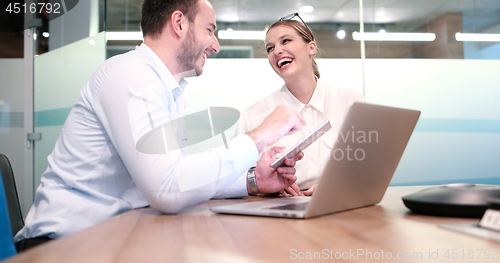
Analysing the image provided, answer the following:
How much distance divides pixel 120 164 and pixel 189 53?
0.50m

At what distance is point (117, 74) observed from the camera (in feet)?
2.93

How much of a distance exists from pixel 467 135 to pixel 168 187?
12.0 ft

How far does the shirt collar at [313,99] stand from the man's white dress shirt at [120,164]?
1.04 meters

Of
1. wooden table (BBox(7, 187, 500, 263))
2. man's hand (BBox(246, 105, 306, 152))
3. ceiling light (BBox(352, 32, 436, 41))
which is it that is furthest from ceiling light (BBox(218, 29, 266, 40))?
wooden table (BBox(7, 187, 500, 263))

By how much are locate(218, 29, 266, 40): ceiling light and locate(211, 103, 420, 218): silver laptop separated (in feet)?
9.65

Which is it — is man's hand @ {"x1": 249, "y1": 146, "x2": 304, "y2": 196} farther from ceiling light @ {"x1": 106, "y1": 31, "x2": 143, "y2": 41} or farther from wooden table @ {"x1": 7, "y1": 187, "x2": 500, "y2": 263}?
ceiling light @ {"x1": 106, "y1": 31, "x2": 143, "y2": 41}

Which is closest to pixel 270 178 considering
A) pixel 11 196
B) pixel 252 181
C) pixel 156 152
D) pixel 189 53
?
pixel 252 181

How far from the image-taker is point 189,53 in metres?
1.28

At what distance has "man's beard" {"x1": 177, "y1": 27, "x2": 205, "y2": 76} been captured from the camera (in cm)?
125

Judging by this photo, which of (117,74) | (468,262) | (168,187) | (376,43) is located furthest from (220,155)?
(376,43)

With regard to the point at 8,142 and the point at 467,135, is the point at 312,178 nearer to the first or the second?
the point at 467,135

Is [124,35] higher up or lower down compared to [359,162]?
higher up

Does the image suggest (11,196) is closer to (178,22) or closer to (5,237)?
(5,237)

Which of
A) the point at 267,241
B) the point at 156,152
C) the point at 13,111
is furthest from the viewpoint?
the point at 13,111
